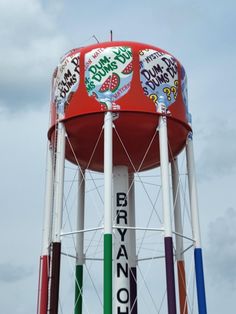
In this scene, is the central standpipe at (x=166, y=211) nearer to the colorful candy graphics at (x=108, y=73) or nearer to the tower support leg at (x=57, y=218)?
the colorful candy graphics at (x=108, y=73)

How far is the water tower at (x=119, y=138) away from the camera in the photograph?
17.2 m

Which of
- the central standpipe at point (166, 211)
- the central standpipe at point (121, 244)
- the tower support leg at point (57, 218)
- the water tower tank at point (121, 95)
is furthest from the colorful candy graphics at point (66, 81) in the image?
the central standpipe at point (121, 244)

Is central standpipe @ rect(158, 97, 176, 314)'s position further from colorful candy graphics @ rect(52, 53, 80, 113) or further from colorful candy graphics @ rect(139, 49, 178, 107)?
colorful candy graphics @ rect(52, 53, 80, 113)

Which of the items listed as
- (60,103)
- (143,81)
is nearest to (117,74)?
(143,81)

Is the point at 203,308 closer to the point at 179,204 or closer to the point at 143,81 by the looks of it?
the point at 179,204

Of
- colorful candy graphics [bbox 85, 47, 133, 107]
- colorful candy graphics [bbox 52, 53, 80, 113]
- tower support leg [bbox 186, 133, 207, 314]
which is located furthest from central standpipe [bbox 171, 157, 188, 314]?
colorful candy graphics [bbox 52, 53, 80, 113]

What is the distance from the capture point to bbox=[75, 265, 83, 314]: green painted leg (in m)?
20.0

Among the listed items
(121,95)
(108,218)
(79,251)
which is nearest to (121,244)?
(79,251)

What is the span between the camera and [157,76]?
18.5m

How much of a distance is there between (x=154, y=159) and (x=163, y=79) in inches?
119

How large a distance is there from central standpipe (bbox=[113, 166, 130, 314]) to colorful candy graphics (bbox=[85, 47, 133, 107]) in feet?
11.0

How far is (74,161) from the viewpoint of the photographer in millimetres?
20391

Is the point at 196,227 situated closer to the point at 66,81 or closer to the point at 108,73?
the point at 108,73

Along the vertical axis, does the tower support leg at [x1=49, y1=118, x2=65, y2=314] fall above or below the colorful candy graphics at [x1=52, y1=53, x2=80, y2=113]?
below
